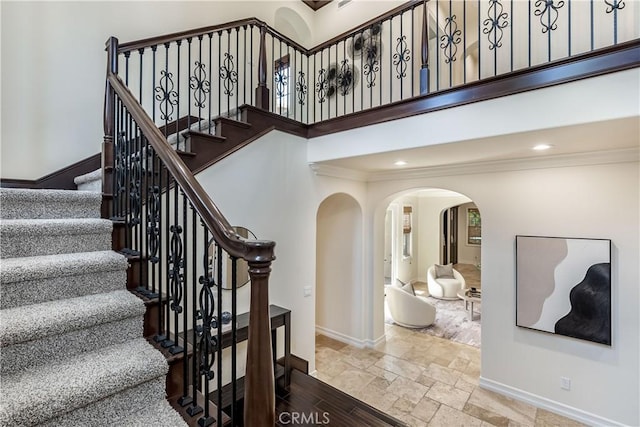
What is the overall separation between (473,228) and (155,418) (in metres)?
12.3

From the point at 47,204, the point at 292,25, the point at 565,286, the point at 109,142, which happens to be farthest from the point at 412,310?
the point at 292,25

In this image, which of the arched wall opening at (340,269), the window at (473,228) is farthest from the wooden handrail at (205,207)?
the window at (473,228)

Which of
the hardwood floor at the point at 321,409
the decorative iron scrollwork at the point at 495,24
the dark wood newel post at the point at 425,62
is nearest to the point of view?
the decorative iron scrollwork at the point at 495,24

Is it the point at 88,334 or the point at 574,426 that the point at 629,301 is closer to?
the point at 574,426

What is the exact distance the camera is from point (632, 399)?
2.72 m

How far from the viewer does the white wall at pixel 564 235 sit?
9.01ft

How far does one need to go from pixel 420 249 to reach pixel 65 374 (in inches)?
347

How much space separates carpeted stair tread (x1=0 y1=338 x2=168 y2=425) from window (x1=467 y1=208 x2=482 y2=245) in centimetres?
1196

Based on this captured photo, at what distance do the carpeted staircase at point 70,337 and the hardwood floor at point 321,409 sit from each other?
5.14ft

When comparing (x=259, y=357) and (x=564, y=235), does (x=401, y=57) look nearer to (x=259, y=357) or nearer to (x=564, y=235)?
(x=564, y=235)

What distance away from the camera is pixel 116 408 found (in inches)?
47.8

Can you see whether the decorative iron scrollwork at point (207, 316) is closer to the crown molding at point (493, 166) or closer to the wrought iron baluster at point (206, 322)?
the wrought iron baluster at point (206, 322)

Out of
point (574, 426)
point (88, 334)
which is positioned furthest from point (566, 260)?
point (88, 334)

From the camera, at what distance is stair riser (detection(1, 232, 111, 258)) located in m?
1.58
